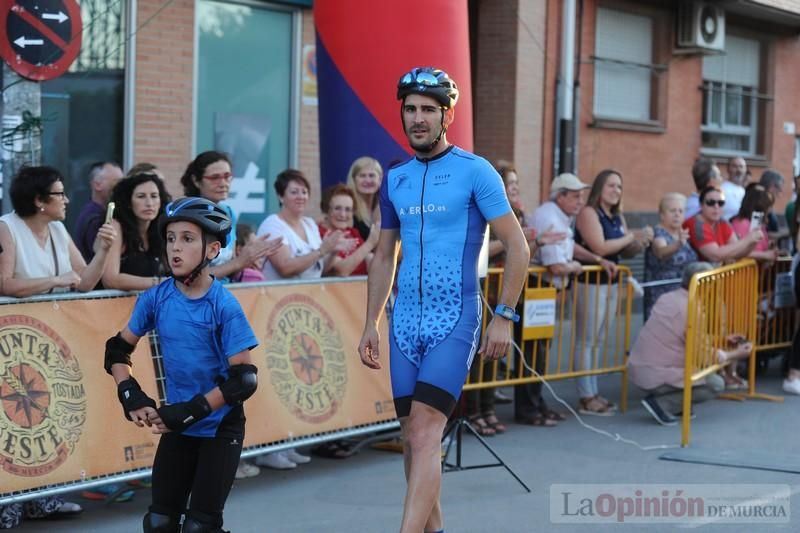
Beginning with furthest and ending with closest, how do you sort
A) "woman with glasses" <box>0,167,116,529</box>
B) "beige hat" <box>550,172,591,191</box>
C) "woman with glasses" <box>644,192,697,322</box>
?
"woman with glasses" <box>644,192,697,322</box>, "beige hat" <box>550,172,591,191</box>, "woman with glasses" <box>0,167,116,529</box>

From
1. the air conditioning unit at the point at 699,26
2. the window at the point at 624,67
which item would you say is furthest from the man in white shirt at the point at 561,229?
the air conditioning unit at the point at 699,26

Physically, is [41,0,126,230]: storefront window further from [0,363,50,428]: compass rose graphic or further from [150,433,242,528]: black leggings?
[150,433,242,528]: black leggings

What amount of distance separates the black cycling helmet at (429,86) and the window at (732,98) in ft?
48.7

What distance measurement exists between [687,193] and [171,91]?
9.72 meters

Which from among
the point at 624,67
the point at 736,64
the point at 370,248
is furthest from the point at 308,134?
the point at 736,64

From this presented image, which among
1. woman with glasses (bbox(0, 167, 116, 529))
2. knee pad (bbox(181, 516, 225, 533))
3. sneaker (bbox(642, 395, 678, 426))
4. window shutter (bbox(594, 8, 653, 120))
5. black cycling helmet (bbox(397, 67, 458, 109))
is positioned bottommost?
sneaker (bbox(642, 395, 678, 426))

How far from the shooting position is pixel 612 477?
7.93 m

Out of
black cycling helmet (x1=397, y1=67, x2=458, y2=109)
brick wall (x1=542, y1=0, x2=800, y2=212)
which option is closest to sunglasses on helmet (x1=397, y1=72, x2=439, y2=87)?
black cycling helmet (x1=397, y1=67, x2=458, y2=109)

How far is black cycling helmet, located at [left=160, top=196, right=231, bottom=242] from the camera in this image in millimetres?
4957

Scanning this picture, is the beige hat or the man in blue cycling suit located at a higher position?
the beige hat

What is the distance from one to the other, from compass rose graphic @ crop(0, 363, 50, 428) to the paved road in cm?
67

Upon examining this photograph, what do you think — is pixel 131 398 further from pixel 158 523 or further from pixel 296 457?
pixel 296 457

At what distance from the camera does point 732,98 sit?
68.0 feet

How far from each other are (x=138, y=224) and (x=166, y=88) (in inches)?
187
